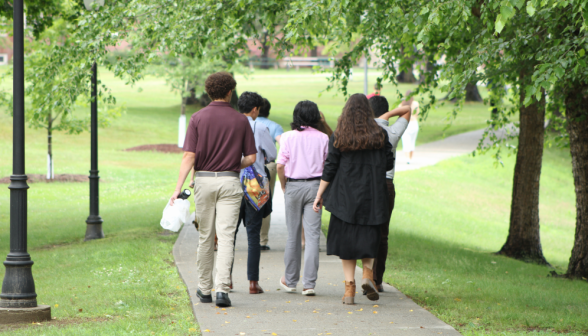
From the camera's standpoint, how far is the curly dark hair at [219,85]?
5.57m

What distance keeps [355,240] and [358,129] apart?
3.08 feet

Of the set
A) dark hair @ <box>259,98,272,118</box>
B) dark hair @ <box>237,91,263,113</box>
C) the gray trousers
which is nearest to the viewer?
the gray trousers

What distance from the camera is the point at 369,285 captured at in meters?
5.80

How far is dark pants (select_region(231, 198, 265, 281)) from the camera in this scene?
19.5ft

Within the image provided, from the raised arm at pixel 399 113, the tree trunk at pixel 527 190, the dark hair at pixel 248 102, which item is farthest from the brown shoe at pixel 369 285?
the tree trunk at pixel 527 190

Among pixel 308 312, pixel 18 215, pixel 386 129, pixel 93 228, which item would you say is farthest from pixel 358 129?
pixel 93 228

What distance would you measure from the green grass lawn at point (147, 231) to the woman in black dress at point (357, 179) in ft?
3.16

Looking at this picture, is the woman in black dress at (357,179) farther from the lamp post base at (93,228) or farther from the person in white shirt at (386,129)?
the lamp post base at (93,228)

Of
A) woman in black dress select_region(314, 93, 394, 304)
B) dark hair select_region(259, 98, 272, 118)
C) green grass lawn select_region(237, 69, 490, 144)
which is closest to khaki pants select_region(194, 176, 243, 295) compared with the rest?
woman in black dress select_region(314, 93, 394, 304)

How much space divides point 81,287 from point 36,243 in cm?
444

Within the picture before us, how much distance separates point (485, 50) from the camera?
6871 mm

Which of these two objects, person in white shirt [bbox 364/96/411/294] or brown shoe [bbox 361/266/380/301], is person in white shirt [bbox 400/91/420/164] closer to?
person in white shirt [bbox 364/96/411/294]

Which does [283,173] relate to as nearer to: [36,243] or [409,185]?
[36,243]

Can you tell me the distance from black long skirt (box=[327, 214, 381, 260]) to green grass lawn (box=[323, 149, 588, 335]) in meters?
0.80
